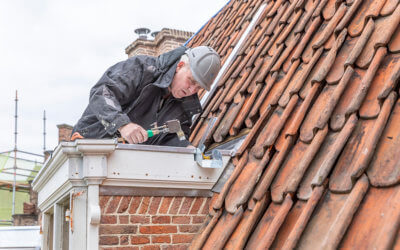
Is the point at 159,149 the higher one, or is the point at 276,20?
the point at 276,20

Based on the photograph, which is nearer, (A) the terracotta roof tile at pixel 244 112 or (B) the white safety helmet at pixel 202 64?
(A) the terracotta roof tile at pixel 244 112

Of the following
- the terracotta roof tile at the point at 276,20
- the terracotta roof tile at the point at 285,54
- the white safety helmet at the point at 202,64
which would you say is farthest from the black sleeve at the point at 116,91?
the terracotta roof tile at the point at 276,20

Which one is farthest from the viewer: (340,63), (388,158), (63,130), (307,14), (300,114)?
(63,130)

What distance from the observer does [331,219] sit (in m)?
2.24

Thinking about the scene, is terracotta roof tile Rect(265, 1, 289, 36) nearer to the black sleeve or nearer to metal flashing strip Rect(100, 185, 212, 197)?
the black sleeve

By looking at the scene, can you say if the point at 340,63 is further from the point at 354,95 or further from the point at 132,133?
the point at 132,133

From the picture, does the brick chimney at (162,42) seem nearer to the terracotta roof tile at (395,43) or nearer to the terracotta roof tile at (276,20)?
the terracotta roof tile at (276,20)

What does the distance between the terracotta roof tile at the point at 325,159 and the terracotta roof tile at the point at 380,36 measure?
486 mm

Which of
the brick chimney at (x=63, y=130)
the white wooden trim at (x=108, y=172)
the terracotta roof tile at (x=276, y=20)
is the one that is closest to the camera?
the white wooden trim at (x=108, y=172)

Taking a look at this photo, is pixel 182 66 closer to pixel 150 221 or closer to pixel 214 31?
pixel 150 221

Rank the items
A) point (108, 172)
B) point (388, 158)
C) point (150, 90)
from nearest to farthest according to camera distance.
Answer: point (388, 158)
point (108, 172)
point (150, 90)

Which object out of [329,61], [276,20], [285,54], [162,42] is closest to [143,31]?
[162,42]

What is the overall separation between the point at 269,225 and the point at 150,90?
1.97 metres

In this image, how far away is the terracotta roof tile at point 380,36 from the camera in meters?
2.72
